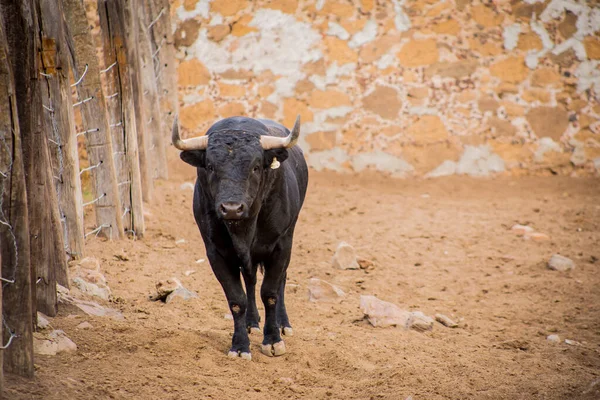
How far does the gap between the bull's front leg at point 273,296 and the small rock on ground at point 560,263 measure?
329cm

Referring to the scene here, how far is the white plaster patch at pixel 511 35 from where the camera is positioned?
9617mm

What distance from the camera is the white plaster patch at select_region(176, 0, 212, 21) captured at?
9852 mm

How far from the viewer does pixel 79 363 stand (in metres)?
3.80

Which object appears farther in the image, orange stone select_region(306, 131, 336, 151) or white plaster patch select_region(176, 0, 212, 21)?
orange stone select_region(306, 131, 336, 151)

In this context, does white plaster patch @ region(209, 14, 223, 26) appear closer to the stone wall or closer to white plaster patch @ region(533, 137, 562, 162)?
the stone wall

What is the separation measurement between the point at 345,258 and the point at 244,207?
2883mm

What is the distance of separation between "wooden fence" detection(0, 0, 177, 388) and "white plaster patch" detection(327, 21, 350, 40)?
7.47 feet

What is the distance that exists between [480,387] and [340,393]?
861 millimetres

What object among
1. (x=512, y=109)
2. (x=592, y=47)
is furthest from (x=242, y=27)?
(x=592, y=47)

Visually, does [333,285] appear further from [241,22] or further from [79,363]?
[241,22]

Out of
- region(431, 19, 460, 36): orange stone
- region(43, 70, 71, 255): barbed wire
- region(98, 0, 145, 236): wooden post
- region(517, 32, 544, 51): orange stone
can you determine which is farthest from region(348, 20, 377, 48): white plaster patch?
region(43, 70, 71, 255): barbed wire

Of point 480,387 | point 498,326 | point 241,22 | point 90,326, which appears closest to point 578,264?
point 498,326

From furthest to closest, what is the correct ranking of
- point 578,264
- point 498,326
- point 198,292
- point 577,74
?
point 577,74 < point 578,264 < point 198,292 < point 498,326

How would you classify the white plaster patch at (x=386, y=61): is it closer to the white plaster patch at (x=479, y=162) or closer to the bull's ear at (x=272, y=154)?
the white plaster patch at (x=479, y=162)
